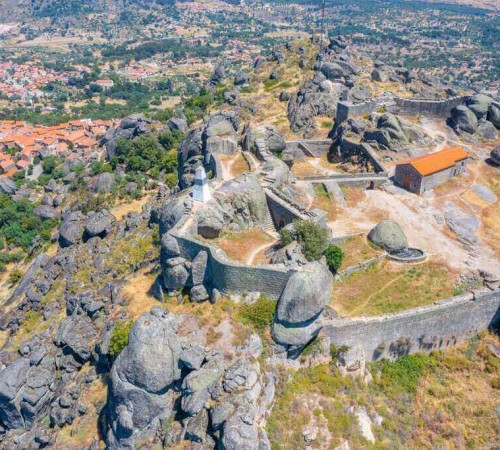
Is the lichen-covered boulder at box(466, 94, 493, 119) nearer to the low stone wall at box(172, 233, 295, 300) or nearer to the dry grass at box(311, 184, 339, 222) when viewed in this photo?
the dry grass at box(311, 184, 339, 222)

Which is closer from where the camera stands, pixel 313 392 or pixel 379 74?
pixel 313 392

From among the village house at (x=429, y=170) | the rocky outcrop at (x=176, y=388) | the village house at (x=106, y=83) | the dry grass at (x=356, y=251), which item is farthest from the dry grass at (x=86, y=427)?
the village house at (x=106, y=83)

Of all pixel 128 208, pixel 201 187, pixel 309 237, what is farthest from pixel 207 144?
pixel 309 237

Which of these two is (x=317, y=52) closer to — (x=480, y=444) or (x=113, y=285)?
(x=113, y=285)

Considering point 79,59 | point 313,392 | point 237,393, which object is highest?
point 237,393

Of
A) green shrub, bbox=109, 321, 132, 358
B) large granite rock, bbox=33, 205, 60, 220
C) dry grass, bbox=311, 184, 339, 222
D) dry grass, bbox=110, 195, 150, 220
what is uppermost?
dry grass, bbox=311, 184, 339, 222

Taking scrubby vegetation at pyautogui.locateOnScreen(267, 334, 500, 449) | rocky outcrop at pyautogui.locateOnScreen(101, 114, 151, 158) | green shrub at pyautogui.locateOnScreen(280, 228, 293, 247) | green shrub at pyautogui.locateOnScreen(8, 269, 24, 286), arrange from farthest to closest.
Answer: rocky outcrop at pyautogui.locateOnScreen(101, 114, 151, 158)
green shrub at pyautogui.locateOnScreen(8, 269, 24, 286)
green shrub at pyautogui.locateOnScreen(280, 228, 293, 247)
scrubby vegetation at pyautogui.locateOnScreen(267, 334, 500, 449)

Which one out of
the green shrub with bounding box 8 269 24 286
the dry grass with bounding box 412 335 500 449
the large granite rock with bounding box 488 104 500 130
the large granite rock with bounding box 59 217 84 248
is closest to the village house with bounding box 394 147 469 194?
the large granite rock with bounding box 488 104 500 130

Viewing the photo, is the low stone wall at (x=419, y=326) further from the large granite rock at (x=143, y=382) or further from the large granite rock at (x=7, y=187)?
the large granite rock at (x=7, y=187)

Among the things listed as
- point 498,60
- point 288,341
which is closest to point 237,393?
point 288,341
